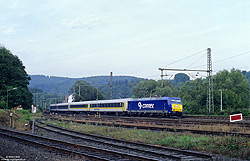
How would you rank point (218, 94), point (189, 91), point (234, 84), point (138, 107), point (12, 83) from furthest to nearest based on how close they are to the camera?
point (234, 84) → point (189, 91) → point (12, 83) → point (218, 94) → point (138, 107)

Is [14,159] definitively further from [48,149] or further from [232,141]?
[232,141]

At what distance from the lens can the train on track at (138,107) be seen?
38.2 meters

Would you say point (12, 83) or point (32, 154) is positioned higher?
point (12, 83)

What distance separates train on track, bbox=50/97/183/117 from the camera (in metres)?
38.2

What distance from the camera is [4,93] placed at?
197 feet

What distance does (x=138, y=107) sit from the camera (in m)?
44.2

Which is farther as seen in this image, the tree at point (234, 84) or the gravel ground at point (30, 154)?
the tree at point (234, 84)

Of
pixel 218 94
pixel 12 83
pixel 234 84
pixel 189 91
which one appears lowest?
pixel 218 94

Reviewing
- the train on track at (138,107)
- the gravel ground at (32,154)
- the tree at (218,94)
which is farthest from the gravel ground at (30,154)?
the tree at (218,94)

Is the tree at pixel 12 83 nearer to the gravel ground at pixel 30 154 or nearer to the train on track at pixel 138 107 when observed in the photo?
the train on track at pixel 138 107

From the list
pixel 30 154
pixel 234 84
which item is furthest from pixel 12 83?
pixel 234 84

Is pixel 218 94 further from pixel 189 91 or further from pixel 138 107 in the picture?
pixel 138 107

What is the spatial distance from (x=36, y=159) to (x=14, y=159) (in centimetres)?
82

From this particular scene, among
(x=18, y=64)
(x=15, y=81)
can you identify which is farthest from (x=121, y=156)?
(x=18, y=64)
